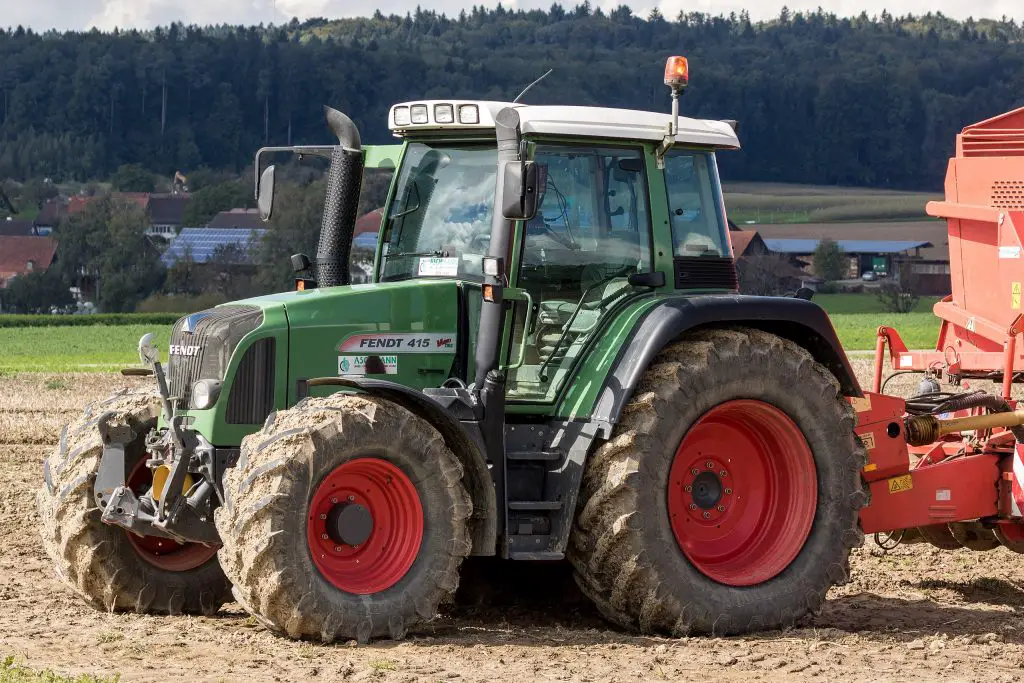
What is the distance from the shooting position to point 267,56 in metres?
157

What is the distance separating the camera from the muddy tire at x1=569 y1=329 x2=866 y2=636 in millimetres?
7547

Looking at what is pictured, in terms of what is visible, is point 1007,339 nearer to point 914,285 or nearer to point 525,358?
point 525,358

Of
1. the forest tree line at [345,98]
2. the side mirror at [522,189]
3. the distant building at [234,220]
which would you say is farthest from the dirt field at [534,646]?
the forest tree line at [345,98]

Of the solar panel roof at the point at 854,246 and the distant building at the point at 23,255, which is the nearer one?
the distant building at the point at 23,255

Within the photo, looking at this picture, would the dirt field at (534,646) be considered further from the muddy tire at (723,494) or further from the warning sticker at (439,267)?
the warning sticker at (439,267)

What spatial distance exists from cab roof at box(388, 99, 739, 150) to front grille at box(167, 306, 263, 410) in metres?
1.35

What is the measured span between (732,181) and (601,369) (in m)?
157

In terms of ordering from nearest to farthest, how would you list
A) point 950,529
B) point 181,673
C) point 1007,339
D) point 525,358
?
point 181,673
point 525,358
point 950,529
point 1007,339

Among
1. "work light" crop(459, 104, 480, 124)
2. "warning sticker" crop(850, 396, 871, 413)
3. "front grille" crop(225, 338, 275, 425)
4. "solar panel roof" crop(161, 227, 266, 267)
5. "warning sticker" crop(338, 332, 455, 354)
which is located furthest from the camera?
"solar panel roof" crop(161, 227, 266, 267)

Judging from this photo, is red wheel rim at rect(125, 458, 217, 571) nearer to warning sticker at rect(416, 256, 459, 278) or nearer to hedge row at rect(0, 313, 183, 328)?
warning sticker at rect(416, 256, 459, 278)

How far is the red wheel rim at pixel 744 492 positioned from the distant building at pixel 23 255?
264 feet

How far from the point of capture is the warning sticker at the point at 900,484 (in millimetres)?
8945

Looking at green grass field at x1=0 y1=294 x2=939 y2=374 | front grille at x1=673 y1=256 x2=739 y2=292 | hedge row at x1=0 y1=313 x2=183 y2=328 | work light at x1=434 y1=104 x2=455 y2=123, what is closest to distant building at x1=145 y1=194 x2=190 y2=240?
hedge row at x1=0 y1=313 x2=183 y2=328

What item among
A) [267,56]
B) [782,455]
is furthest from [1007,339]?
[267,56]
